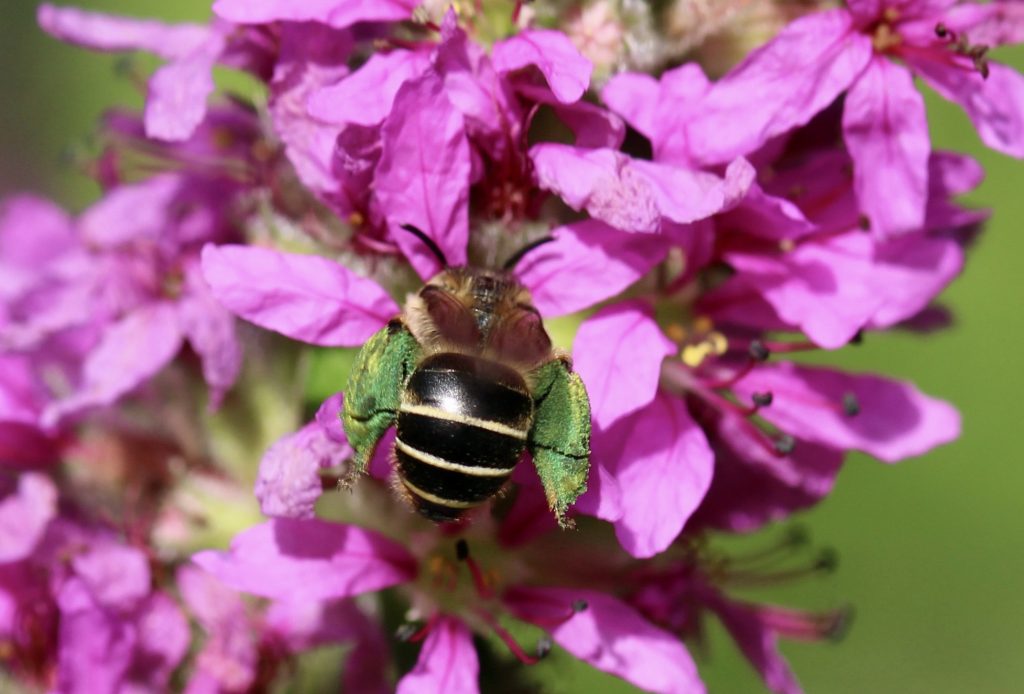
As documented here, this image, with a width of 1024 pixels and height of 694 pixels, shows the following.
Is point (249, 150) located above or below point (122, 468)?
above

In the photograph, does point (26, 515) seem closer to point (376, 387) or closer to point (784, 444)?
point (376, 387)

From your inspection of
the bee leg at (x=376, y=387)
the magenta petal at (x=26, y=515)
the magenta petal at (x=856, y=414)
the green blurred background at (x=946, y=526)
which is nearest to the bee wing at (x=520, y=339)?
the bee leg at (x=376, y=387)

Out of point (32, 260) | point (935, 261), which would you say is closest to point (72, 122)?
point (32, 260)

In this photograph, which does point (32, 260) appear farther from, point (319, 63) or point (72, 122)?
point (72, 122)

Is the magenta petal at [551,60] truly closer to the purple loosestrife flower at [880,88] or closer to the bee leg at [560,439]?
the purple loosestrife flower at [880,88]

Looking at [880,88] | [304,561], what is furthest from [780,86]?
[304,561]
